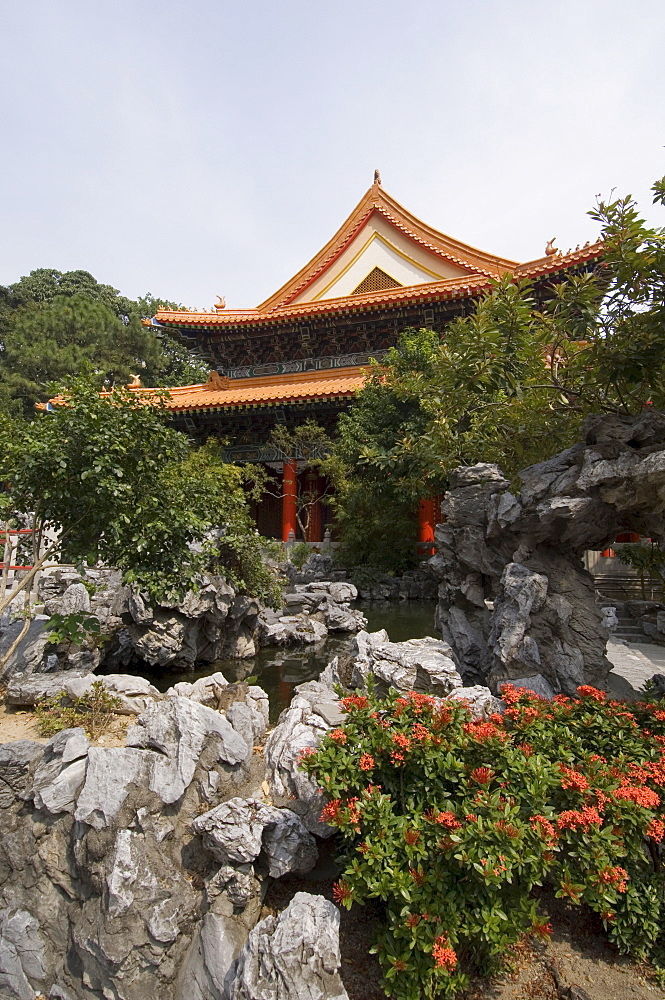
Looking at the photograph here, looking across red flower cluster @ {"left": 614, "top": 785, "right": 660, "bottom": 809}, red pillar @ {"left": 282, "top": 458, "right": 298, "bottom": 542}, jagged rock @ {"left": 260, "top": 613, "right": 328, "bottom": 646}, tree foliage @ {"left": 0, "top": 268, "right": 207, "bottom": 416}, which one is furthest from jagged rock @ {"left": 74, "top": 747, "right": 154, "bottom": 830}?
tree foliage @ {"left": 0, "top": 268, "right": 207, "bottom": 416}

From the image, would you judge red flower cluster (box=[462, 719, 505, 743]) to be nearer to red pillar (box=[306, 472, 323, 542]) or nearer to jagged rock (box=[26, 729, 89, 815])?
jagged rock (box=[26, 729, 89, 815])

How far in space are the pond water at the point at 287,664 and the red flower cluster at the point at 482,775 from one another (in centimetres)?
464

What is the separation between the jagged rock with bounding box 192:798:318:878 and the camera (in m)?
3.47

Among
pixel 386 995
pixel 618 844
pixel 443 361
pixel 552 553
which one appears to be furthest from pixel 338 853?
pixel 443 361

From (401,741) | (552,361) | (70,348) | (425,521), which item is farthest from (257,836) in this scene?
(70,348)

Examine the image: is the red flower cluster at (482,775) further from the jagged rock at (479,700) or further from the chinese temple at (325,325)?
the chinese temple at (325,325)

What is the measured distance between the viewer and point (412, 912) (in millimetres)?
2787

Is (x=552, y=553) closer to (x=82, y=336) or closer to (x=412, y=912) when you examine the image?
(x=412, y=912)

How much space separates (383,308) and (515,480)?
12.1 meters

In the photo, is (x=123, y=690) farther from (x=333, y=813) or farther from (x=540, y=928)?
(x=540, y=928)

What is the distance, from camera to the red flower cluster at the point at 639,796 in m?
2.90

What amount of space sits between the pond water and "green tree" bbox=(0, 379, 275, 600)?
111 inches

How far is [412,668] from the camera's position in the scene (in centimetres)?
591

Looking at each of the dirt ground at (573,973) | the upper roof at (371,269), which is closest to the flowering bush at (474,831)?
the dirt ground at (573,973)
